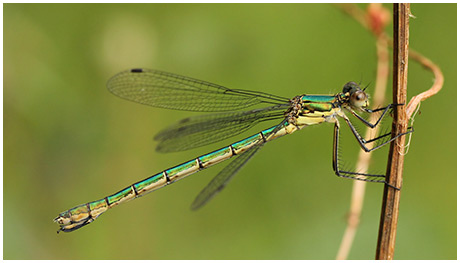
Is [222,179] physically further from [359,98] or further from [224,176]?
[359,98]

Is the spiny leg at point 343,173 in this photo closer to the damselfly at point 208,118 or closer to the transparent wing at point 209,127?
the damselfly at point 208,118

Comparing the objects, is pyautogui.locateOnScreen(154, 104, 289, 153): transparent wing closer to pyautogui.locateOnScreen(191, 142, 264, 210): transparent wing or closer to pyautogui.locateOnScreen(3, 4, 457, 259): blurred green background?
pyautogui.locateOnScreen(191, 142, 264, 210): transparent wing

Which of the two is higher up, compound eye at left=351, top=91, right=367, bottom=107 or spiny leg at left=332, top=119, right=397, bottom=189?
compound eye at left=351, top=91, right=367, bottom=107

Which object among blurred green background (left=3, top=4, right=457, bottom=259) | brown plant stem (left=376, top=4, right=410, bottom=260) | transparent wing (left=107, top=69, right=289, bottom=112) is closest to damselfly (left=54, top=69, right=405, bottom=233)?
transparent wing (left=107, top=69, right=289, bottom=112)

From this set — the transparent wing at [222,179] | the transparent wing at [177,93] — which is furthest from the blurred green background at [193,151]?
the transparent wing at [222,179]

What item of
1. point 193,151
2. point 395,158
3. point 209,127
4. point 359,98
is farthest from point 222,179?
point 395,158
